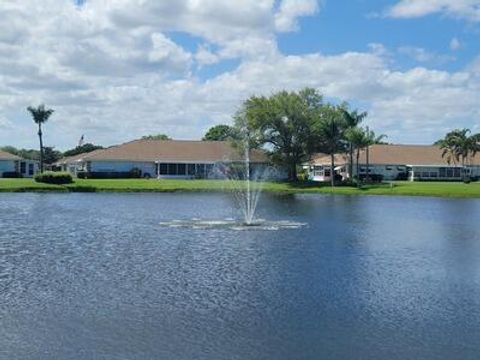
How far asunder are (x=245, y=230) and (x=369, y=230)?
7.23 meters

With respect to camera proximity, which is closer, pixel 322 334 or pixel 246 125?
pixel 322 334

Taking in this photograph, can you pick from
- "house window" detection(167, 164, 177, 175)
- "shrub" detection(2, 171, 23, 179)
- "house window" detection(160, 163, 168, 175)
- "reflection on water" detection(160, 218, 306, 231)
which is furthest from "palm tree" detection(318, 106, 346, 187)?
"reflection on water" detection(160, 218, 306, 231)

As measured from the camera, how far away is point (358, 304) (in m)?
18.6

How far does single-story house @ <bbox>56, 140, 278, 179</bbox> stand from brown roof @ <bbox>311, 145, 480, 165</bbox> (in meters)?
16.2

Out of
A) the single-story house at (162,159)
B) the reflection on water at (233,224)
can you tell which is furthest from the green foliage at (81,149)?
Result: the reflection on water at (233,224)

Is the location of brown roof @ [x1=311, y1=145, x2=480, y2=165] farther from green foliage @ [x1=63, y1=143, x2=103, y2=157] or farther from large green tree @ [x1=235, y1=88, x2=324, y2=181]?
green foliage @ [x1=63, y1=143, x2=103, y2=157]

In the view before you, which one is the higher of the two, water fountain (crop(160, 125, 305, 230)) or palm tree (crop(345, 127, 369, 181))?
palm tree (crop(345, 127, 369, 181))

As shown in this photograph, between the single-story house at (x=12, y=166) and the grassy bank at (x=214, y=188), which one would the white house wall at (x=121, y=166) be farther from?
the grassy bank at (x=214, y=188)

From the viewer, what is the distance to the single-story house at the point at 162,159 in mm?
101875

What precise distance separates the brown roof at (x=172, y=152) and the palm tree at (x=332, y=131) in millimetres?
14180

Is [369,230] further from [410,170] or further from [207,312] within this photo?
[410,170]

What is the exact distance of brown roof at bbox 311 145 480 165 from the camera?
369 ft

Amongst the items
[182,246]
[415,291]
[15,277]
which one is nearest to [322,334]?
[415,291]

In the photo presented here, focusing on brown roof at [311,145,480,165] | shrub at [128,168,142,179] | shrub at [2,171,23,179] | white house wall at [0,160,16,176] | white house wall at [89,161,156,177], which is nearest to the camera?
shrub at [2,171,23,179]
